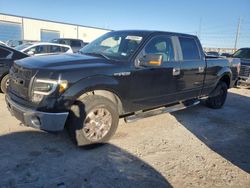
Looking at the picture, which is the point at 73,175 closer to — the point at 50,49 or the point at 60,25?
the point at 50,49

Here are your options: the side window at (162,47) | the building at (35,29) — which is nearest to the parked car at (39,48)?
the side window at (162,47)

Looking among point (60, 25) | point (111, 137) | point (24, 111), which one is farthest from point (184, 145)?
point (60, 25)

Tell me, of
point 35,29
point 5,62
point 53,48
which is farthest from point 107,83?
point 35,29

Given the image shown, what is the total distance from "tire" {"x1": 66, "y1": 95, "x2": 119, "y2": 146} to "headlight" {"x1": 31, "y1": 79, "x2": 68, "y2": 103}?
0.37m

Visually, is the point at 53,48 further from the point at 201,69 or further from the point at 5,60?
the point at 201,69

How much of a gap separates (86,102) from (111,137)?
0.87 metres

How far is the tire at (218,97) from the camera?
734 centimetres

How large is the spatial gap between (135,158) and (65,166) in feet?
3.42

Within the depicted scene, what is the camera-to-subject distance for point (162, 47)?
210 inches

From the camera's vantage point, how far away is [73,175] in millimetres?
3488

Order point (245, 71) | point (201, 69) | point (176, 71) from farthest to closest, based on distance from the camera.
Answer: point (245, 71) → point (201, 69) → point (176, 71)

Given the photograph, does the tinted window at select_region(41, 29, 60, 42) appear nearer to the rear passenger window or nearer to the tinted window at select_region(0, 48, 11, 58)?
the tinted window at select_region(0, 48, 11, 58)

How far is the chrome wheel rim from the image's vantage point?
419 cm

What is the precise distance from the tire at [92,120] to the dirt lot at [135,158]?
20cm
